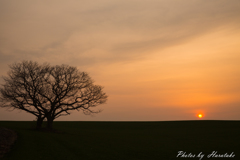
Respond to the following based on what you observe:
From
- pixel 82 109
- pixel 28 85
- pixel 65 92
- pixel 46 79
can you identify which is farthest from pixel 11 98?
pixel 82 109
